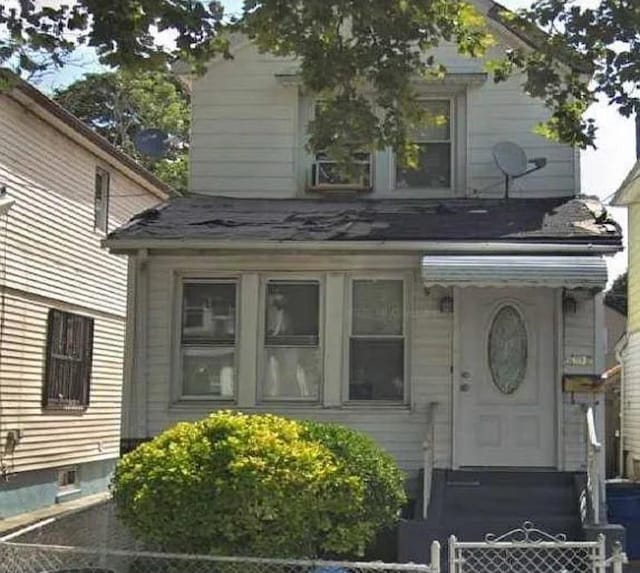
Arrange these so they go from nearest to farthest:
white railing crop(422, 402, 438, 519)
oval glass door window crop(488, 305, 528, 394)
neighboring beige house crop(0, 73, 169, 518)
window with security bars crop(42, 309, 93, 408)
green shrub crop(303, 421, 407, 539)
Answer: green shrub crop(303, 421, 407, 539), white railing crop(422, 402, 438, 519), oval glass door window crop(488, 305, 528, 394), neighboring beige house crop(0, 73, 169, 518), window with security bars crop(42, 309, 93, 408)

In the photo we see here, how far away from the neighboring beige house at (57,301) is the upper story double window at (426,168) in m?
4.51

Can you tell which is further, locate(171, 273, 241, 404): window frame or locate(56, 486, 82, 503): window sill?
locate(56, 486, 82, 503): window sill

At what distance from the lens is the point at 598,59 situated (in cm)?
845

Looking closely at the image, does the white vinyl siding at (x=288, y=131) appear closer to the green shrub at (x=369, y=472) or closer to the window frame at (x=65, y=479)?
the green shrub at (x=369, y=472)

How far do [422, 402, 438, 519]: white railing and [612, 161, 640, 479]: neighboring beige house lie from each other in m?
9.63

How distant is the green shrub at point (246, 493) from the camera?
7340 mm

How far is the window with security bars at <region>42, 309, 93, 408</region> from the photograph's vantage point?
16.0 m

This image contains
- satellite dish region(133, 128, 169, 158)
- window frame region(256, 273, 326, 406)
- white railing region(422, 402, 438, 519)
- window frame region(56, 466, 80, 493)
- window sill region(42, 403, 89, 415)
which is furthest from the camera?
window frame region(56, 466, 80, 493)

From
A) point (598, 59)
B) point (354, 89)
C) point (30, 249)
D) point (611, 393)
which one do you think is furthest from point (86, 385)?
point (611, 393)

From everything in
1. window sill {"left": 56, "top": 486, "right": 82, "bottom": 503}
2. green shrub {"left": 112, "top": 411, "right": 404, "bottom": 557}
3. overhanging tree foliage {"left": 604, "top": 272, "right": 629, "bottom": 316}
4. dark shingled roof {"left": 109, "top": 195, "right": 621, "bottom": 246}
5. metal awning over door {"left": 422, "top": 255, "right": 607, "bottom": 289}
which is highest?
overhanging tree foliage {"left": 604, "top": 272, "right": 629, "bottom": 316}

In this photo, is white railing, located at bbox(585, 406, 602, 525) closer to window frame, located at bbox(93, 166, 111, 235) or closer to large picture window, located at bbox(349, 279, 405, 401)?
large picture window, located at bbox(349, 279, 405, 401)

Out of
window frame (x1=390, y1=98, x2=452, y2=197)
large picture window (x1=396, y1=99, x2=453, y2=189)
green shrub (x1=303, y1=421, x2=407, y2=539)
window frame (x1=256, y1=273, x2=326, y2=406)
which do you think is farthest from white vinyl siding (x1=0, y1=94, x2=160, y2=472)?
green shrub (x1=303, y1=421, x2=407, y2=539)

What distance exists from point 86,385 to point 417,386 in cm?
840

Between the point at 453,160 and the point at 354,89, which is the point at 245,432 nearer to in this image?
the point at 354,89
